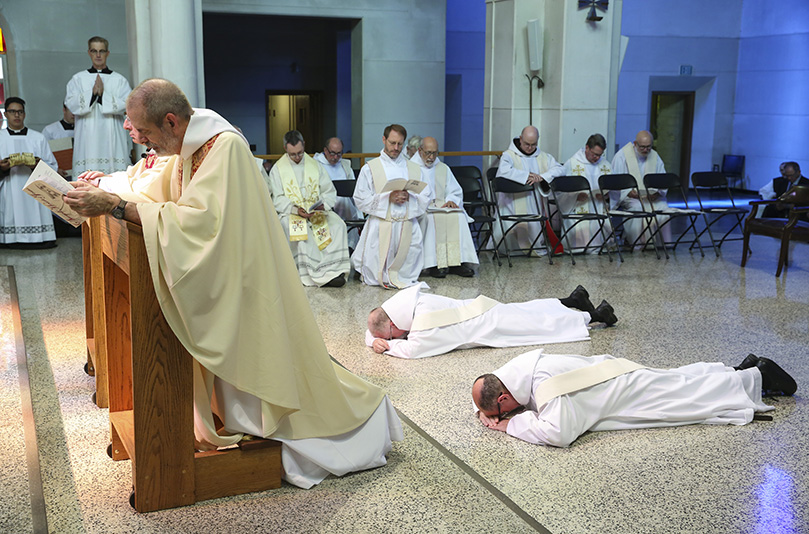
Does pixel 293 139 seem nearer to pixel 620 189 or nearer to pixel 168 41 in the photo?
pixel 168 41

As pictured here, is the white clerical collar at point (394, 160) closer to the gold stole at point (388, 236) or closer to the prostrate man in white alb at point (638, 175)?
the gold stole at point (388, 236)

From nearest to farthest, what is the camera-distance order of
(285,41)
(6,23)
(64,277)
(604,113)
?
(64,277) < (604,113) < (6,23) < (285,41)

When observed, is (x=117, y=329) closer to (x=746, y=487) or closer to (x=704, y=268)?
(x=746, y=487)

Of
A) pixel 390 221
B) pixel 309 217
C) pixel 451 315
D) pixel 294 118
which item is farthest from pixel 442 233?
pixel 294 118

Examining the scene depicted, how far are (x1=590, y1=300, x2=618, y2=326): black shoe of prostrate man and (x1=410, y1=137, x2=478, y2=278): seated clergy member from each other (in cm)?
223

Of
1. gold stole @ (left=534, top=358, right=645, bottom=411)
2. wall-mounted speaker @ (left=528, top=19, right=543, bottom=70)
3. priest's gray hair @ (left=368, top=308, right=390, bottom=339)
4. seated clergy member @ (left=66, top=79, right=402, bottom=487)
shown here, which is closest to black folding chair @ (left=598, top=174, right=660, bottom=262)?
wall-mounted speaker @ (left=528, top=19, right=543, bottom=70)

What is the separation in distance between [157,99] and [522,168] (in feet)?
22.3

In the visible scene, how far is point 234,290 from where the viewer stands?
3031 millimetres

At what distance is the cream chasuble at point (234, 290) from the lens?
2.95 m

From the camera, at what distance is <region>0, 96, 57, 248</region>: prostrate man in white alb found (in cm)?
904

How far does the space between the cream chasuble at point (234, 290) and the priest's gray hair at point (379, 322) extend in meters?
2.09

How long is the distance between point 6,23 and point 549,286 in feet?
27.4

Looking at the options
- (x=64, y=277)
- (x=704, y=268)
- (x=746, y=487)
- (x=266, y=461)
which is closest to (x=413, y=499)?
(x=266, y=461)

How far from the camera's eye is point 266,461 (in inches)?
131
